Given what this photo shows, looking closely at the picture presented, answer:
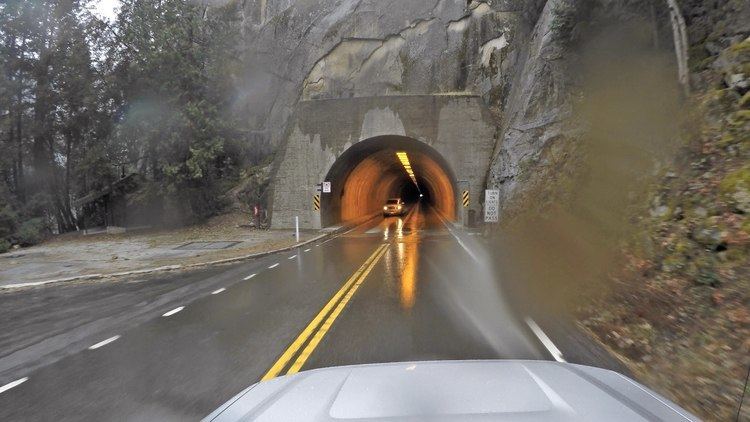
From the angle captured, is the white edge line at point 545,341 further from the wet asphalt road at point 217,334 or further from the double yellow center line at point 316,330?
the double yellow center line at point 316,330

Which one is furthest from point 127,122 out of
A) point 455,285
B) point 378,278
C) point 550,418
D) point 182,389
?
point 550,418

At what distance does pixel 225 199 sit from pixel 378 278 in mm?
23904

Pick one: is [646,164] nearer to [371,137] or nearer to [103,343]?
[103,343]

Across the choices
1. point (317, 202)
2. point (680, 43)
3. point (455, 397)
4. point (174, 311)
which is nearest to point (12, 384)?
point (174, 311)

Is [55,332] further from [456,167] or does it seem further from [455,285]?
[456,167]

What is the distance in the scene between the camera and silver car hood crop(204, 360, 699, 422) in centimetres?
206

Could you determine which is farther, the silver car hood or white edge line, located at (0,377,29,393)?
white edge line, located at (0,377,29,393)

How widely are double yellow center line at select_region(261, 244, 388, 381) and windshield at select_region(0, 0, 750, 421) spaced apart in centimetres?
5

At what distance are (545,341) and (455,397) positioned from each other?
4201 millimetres

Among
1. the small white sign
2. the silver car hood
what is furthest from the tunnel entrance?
the silver car hood

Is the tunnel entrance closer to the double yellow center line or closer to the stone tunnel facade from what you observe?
the stone tunnel facade

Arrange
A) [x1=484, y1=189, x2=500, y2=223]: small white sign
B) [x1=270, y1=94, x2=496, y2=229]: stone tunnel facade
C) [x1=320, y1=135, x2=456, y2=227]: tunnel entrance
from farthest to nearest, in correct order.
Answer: [x1=320, y1=135, x2=456, y2=227]: tunnel entrance < [x1=270, y1=94, x2=496, y2=229]: stone tunnel facade < [x1=484, y1=189, x2=500, y2=223]: small white sign

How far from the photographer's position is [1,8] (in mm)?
25797

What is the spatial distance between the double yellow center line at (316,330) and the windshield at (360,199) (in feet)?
0.17
